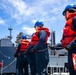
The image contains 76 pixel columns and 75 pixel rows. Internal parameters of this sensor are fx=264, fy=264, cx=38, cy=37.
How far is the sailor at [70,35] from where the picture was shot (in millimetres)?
4461

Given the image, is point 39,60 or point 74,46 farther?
point 39,60

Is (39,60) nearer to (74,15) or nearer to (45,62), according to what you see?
(45,62)

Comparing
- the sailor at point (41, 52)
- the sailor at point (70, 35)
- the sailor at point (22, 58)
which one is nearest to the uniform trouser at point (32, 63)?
the sailor at point (41, 52)

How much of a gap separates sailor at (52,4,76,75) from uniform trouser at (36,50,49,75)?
207 cm

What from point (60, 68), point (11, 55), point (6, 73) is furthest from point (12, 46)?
point (60, 68)

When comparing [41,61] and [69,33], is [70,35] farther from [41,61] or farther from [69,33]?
[41,61]

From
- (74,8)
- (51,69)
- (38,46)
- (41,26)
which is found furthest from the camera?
(51,69)

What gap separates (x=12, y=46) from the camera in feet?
42.5

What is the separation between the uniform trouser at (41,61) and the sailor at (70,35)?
2069 mm

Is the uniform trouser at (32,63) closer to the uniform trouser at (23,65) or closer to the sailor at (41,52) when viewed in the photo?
the sailor at (41,52)

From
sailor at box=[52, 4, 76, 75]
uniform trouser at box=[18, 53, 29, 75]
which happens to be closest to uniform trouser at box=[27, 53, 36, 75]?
uniform trouser at box=[18, 53, 29, 75]

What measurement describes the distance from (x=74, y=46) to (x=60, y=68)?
4.82 meters

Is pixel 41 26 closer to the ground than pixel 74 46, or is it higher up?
higher up

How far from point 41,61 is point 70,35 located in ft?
7.40
